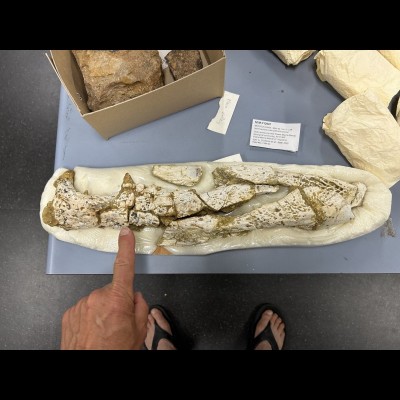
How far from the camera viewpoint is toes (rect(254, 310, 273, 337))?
1.93m

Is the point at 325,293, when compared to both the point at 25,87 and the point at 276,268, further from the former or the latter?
the point at 25,87

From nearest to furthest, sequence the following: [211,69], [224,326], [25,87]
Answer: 1. [211,69]
2. [224,326]
3. [25,87]

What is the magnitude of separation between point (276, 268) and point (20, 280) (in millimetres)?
1546

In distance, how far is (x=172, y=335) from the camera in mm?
1945

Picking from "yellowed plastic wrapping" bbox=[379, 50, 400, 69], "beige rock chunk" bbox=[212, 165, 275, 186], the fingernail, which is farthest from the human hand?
"yellowed plastic wrapping" bbox=[379, 50, 400, 69]

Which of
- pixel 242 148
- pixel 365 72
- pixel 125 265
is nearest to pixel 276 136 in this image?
pixel 242 148

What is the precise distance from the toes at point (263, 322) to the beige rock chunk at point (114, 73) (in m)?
1.42

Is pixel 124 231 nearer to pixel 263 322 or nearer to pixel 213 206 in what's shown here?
pixel 213 206

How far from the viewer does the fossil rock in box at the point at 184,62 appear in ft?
5.36

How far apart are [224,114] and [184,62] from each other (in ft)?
1.06

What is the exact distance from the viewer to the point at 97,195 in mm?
1462

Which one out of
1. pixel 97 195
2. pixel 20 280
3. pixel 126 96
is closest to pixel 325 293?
pixel 97 195

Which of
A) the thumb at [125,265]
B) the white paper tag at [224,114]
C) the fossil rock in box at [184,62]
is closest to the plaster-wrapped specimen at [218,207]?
the thumb at [125,265]

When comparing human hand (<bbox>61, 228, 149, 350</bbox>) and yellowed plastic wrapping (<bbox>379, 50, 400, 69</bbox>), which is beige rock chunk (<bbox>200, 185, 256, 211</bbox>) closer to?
human hand (<bbox>61, 228, 149, 350</bbox>)
